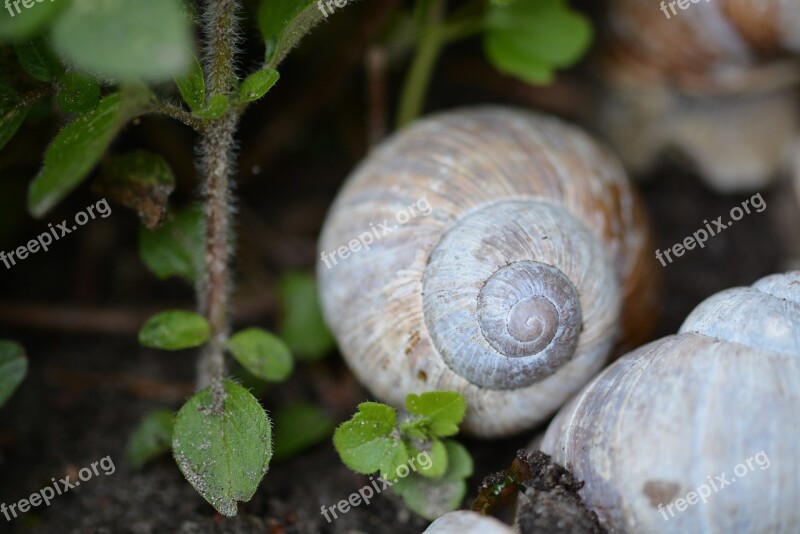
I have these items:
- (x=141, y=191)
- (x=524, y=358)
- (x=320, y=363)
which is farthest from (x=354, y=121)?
(x=524, y=358)

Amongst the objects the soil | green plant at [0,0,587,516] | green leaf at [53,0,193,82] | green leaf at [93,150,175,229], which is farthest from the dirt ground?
green leaf at [53,0,193,82]

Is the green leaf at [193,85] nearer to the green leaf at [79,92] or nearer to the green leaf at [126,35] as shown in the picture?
the green leaf at [79,92]

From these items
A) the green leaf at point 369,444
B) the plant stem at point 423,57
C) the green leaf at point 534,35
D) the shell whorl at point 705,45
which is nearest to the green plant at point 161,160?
the green leaf at point 369,444

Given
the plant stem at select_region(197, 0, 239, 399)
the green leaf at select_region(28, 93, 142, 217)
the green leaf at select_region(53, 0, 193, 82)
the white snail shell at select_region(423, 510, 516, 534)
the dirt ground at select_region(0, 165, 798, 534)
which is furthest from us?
the dirt ground at select_region(0, 165, 798, 534)

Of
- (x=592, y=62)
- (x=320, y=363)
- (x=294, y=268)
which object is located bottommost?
(x=320, y=363)

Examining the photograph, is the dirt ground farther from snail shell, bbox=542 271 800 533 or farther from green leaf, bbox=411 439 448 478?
snail shell, bbox=542 271 800 533

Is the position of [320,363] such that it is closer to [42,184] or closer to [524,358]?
[524,358]

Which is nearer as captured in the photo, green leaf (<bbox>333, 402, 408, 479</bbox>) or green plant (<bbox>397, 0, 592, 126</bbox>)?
green leaf (<bbox>333, 402, 408, 479</bbox>)
